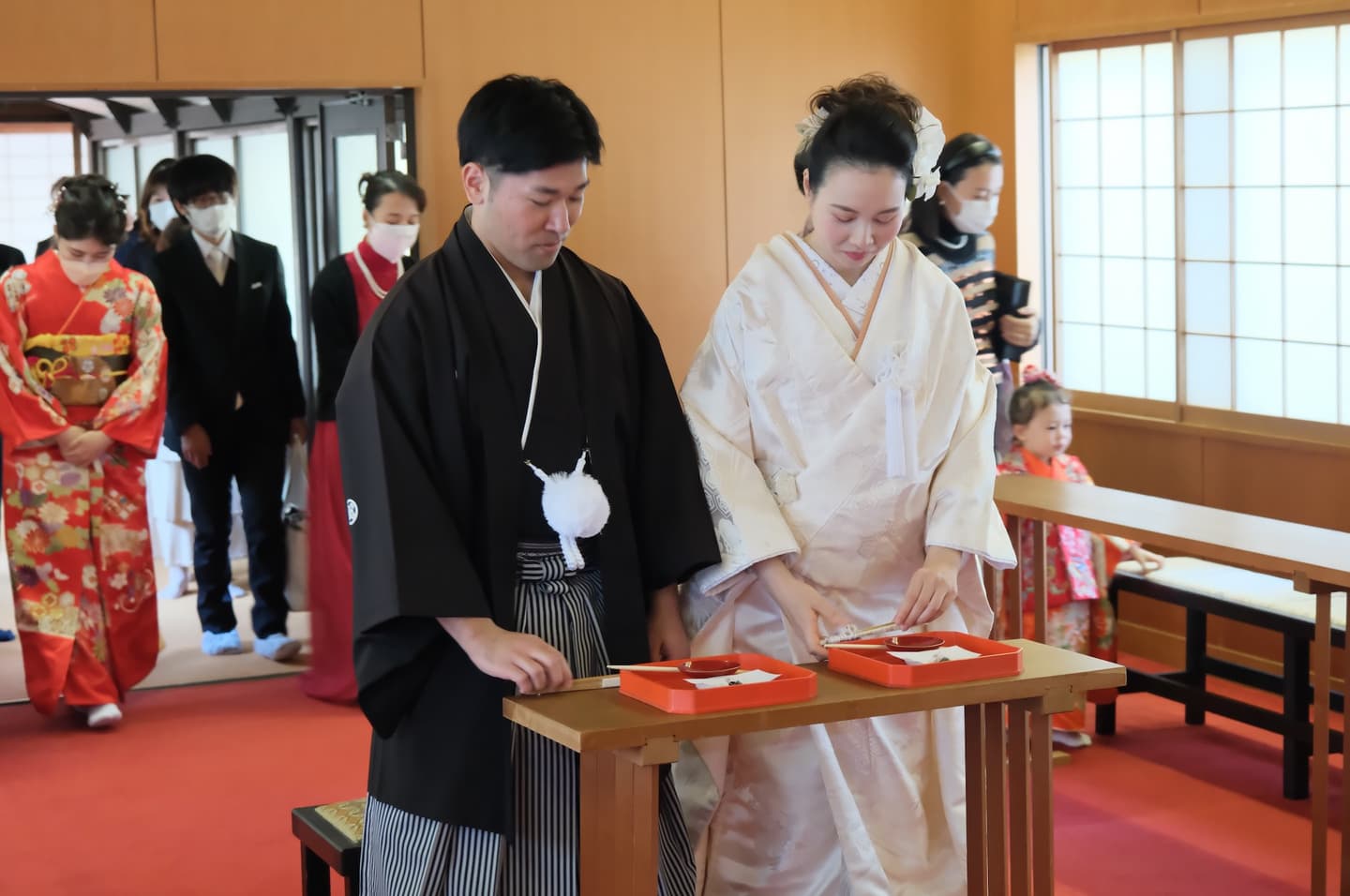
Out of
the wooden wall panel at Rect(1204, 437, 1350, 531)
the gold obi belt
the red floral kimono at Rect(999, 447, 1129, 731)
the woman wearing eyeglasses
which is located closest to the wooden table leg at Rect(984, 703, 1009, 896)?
the red floral kimono at Rect(999, 447, 1129, 731)

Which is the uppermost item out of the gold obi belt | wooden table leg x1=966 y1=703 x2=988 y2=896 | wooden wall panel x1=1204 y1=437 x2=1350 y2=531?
the gold obi belt

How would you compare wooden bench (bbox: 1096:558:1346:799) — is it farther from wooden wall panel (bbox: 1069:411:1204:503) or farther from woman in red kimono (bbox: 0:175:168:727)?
woman in red kimono (bbox: 0:175:168:727)

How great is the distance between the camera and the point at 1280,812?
3840 mm

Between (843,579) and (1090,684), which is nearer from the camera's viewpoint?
(1090,684)

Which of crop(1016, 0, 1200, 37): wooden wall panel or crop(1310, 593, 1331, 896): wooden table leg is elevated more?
crop(1016, 0, 1200, 37): wooden wall panel

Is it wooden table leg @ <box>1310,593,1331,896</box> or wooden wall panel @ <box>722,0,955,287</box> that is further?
wooden wall panel @ <box>722,0,955,287</box>

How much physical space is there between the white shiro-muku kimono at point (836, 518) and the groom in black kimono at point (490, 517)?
0.75ft

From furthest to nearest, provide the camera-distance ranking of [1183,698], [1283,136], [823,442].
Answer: [1283,136] < [1183,698] < [823,442]

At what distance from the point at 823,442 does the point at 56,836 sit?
2342 millimetres

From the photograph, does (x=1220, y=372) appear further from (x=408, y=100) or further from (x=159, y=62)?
(x=159, y=62)

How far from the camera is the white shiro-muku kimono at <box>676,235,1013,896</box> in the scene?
248 centimetres

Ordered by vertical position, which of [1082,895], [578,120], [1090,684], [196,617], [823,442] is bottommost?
[1082,895]

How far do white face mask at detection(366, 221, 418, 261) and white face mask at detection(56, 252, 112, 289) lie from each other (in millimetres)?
820

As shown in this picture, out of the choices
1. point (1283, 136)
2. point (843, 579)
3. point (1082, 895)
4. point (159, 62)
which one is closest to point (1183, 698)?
point (1082, 895)
